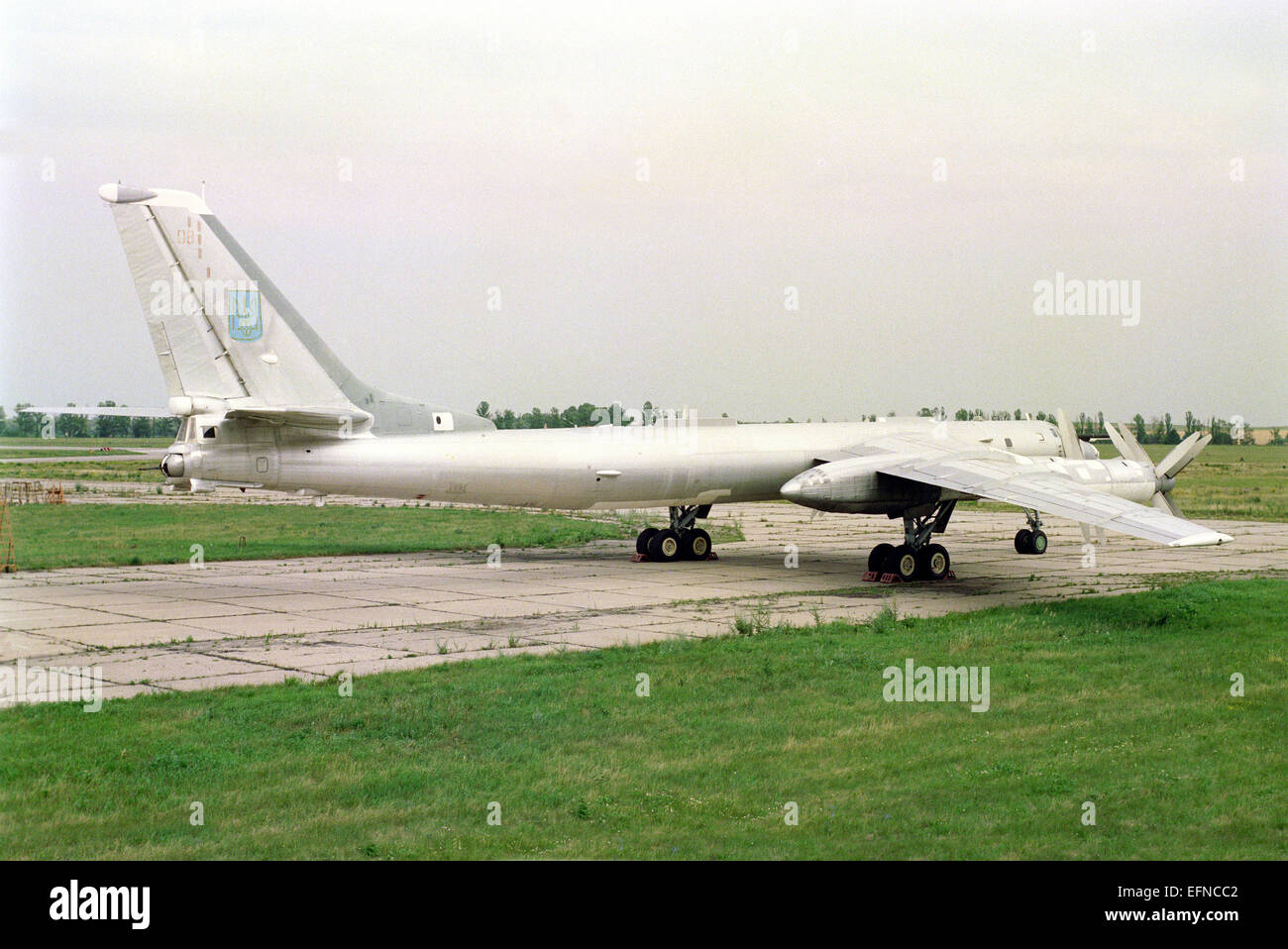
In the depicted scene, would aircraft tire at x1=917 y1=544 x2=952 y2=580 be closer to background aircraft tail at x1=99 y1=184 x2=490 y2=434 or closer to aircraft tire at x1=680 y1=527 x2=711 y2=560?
aircraft tire at x1=680 y1=527 x2=711 y2=560

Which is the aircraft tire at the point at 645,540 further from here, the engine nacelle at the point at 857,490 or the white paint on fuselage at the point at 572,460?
the engine nacelle at the point at 857,490

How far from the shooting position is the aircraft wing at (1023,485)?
1842 centimetres

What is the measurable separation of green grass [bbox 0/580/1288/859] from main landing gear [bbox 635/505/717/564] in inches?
490

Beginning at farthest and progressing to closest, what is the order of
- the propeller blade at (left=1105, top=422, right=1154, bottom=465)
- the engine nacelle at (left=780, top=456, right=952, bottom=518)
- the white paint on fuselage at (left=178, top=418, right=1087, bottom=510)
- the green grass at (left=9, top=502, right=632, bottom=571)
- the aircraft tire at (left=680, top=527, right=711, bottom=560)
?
the green grass at (left=9, top=502, right=632, bottom=571) < the aircraft tire at (left=680, top=527, right=711, bottom=560) < the propeller blade at (left=1105, top=422, right=1154, bottom=465) < the engine nacelle at (left=780, top=456, right=952, bottom=518) < the white paint on fuselage at (left=178, top=418, right=1087, bottom=510)

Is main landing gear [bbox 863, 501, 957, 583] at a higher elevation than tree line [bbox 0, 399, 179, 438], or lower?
lower

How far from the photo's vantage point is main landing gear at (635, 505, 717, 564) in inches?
1102

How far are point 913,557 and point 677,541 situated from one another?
19.1 ft

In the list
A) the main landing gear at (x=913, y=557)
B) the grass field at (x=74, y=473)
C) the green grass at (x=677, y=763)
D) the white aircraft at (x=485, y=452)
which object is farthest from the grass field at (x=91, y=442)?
the green grass at (x=677, y=763)

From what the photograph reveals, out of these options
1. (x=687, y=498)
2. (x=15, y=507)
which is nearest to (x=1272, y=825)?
(x=687, y=498)

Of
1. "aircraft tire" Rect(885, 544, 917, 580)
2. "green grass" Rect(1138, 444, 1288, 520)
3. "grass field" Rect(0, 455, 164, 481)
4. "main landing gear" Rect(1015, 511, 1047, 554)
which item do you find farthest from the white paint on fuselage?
"grass field" Rect(0, 455, 164, 481)

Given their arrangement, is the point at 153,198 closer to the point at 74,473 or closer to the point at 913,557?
the point at 913,557

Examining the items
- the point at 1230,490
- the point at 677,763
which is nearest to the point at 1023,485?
the point at 677,763

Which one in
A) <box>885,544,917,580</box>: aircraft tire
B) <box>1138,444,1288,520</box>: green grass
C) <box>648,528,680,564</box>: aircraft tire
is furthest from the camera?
<box>1138,444,1288,520</box>: green grass

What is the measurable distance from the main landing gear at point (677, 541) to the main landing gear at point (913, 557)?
15.1 feet
